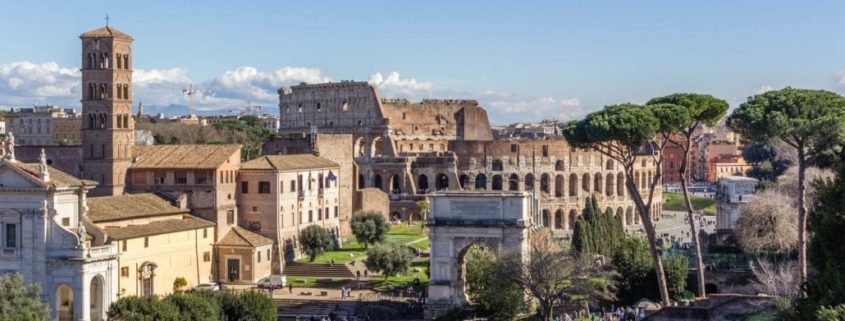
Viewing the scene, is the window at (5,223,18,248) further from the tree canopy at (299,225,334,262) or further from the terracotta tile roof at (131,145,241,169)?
the tree canopy at (299,225,334,262)

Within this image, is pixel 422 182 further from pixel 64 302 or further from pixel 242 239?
pixel 64 302

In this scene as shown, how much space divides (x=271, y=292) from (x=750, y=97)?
904 inches

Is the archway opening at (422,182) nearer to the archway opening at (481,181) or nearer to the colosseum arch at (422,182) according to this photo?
the colosseum arch at (422,182)

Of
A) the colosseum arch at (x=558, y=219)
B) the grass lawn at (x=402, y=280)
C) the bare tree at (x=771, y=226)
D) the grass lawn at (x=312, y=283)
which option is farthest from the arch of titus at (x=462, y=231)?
the colosseum arch at (x=558, y=219)

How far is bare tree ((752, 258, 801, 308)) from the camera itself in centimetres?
3997

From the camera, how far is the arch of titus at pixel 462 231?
167 ft

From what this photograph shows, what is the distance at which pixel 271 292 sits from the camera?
5303 cm

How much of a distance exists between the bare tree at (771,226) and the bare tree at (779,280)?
544 cm

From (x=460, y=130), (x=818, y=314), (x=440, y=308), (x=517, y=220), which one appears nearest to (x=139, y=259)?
(x=440, y=308)

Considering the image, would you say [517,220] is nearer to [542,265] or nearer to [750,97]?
[542,265]

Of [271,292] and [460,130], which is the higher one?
[460,130]

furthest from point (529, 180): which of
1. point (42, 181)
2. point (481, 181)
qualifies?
point (42, 181)

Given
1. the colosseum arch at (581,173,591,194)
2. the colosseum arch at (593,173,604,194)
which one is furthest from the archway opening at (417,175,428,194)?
the colosseum arch at (593,173,604,194)

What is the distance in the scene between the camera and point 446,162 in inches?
4003
